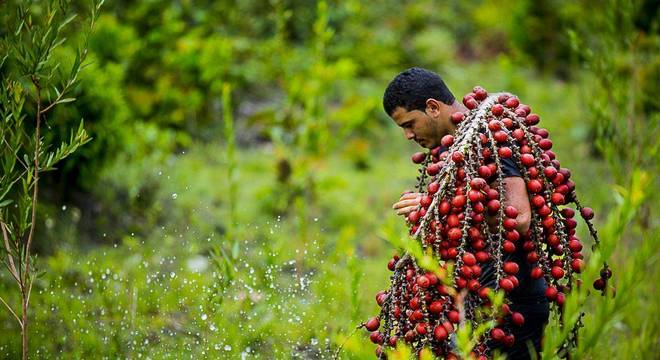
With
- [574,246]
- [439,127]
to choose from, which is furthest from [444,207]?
[439,127]

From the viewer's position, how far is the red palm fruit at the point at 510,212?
1.99 meters

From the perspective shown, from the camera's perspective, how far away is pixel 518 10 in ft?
37.3

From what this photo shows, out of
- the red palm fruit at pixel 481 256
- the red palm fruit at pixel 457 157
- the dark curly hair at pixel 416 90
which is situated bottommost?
the red palm fruit at pixel 481 256

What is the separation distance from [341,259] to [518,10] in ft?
24.8

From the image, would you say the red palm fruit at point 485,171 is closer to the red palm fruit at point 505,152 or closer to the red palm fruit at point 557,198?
the red palm fruit at point 505,152

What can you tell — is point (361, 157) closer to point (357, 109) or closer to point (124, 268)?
point (357, 109)

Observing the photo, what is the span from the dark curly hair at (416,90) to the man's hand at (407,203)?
1.19 feet

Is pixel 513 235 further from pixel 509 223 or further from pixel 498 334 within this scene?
pixel 498 334

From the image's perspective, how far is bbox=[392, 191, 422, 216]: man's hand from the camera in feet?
7.06

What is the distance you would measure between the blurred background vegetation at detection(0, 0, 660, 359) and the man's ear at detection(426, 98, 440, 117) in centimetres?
63

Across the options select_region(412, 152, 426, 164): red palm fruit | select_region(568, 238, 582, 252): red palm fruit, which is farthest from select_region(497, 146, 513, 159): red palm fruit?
select_region(412, 152, 426, 164): red palm fruit

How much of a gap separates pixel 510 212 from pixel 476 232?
0.14m

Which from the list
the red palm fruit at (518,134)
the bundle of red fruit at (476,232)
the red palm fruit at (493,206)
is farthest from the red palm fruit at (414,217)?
the red palm fruit at (518,134)

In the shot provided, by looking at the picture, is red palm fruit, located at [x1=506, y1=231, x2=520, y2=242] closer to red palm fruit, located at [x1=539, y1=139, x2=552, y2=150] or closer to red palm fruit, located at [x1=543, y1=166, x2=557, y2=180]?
red palm fruit, located at [x1=543, y1=166, x2=557, y2=180]
